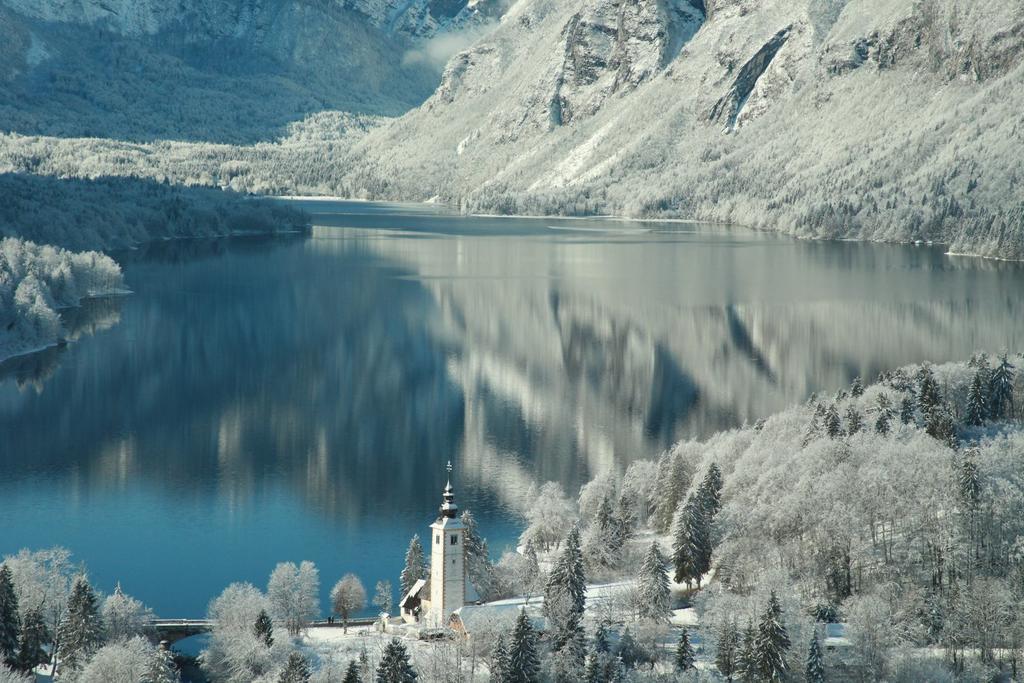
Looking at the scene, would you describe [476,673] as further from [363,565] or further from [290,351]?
[290,351]

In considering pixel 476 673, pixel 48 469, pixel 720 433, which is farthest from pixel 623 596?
pixel 48 469

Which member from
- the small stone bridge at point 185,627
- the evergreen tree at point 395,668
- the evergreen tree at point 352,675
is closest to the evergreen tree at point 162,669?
the small stone bridge at point 185,627

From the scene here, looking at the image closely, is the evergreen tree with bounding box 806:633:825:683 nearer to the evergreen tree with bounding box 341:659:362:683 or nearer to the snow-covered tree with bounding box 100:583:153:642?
the evergreen tree with bounding box 341:659:362:683

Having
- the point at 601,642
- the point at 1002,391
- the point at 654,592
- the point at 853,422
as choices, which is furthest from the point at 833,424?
the point at 601,642

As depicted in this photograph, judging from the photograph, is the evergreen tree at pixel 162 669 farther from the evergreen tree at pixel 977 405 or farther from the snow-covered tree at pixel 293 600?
the evergreen tree at pixel 977 405

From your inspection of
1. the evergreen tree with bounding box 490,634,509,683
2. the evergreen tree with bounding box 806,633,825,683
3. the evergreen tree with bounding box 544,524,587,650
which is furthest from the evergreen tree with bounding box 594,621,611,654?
the evergreen tree with bounding box 806,633,825,683

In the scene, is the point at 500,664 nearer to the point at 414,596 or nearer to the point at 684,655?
the point at 684,655
